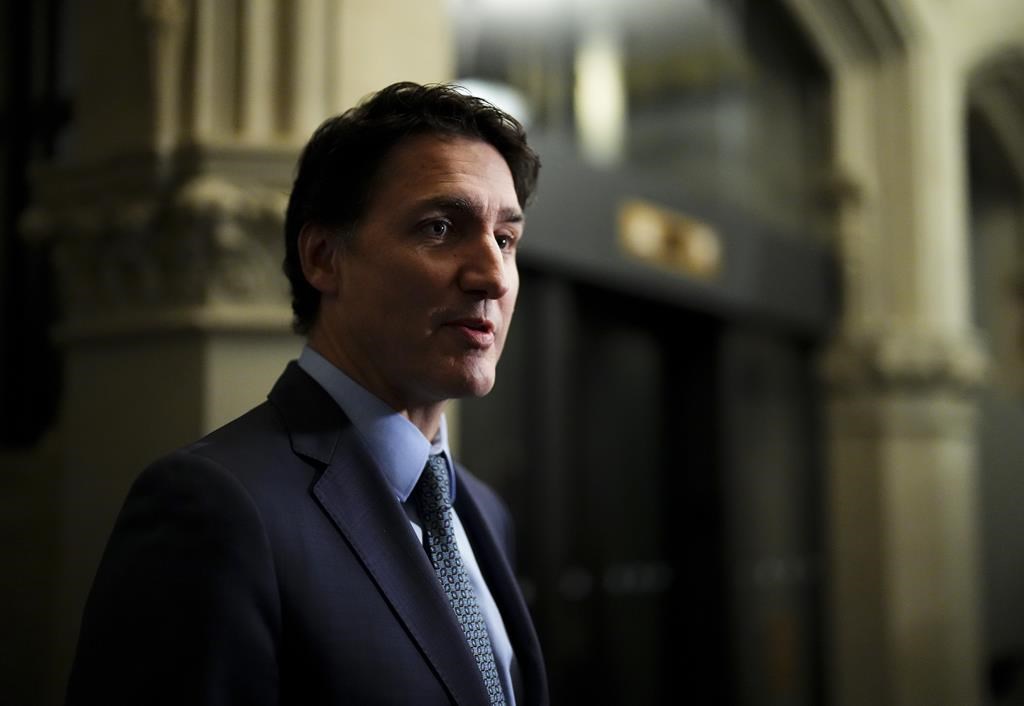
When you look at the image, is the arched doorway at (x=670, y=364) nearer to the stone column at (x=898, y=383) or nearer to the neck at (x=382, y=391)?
the stone column at (x=898, y=383)

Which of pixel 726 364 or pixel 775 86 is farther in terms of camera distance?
pixel 775 86

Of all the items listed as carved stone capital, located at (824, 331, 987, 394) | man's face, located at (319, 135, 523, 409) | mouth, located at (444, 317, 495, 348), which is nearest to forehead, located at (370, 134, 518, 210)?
man's face, located at (319, 135, 523, 409)

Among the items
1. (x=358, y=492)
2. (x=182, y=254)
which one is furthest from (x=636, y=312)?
(x=358, y=492)

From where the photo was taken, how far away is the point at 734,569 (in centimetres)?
444

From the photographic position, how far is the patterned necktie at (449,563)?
1231mm

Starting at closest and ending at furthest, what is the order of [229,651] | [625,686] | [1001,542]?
[229,651] → [625,686] → [1001,542]

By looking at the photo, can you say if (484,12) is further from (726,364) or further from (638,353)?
(726,364)

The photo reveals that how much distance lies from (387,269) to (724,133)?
3.61m

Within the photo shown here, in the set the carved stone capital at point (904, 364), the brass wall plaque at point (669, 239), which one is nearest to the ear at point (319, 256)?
the brass wall plaque at point (669, 239)

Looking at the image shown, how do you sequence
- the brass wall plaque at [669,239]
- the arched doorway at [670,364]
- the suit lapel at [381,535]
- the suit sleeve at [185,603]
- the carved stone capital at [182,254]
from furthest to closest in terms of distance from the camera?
the brass wall plaque at [669,239], the arched doorway at [670,364], the carved stone capital at [182,254], the suit lapel at [381,535], the suit sleeve at [185,603]

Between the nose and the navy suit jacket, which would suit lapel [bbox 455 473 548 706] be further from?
the nose

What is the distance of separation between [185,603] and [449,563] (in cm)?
34

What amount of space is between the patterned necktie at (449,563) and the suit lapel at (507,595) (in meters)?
0.09

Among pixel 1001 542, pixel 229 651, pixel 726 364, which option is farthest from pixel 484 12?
pixel 1001 542
